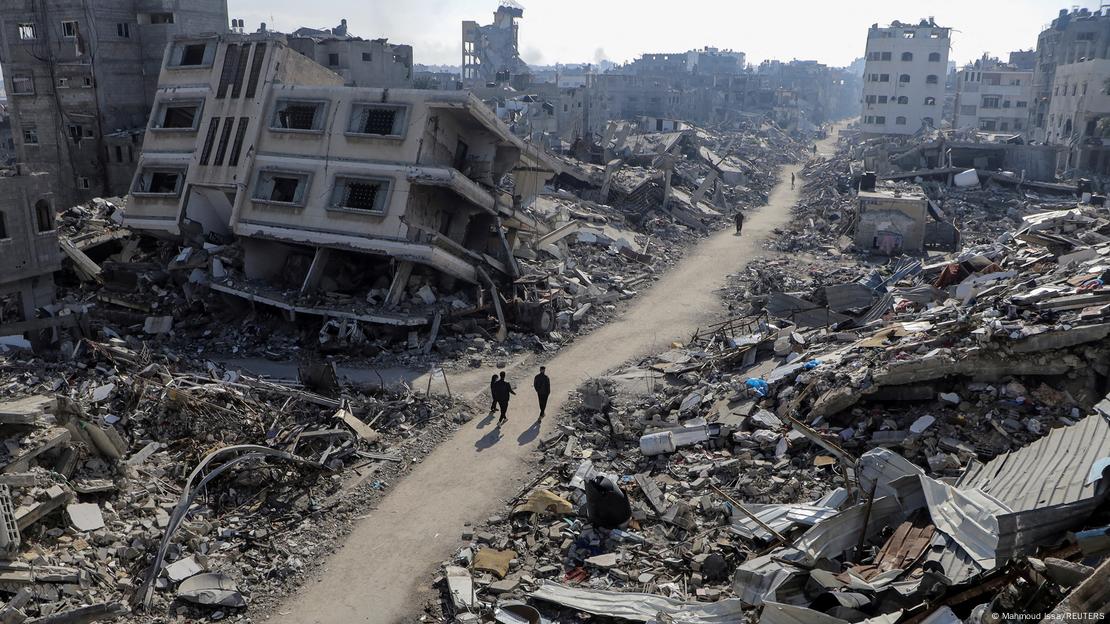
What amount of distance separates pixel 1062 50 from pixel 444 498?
252ft

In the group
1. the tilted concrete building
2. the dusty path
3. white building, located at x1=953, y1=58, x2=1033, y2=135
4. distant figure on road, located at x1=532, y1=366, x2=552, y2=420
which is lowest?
the dusty path

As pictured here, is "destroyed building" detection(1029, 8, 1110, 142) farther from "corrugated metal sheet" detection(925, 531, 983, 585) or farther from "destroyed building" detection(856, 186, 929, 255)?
"corrugated metal sheet" detection(925, 531, 983, 585)

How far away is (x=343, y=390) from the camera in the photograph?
18.2 m

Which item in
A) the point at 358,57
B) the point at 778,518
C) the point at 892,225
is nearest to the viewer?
the point at 778,518

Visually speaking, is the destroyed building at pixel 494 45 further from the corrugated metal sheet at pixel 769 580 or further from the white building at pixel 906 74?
the corrugated metal sheet at pixel 769 580

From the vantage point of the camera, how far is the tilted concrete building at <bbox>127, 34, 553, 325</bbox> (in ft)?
75.2

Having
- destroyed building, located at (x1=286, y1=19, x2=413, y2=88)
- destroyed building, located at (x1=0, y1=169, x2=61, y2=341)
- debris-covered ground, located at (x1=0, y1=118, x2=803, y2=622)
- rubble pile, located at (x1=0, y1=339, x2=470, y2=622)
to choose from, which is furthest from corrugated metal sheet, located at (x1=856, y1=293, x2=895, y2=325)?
destroyed building, located at (x1=286, y1=19, x2=413, y2=88)

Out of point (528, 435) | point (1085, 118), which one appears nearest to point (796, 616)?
point (528, 435)

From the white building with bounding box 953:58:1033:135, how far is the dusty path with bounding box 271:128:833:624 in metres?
69.8

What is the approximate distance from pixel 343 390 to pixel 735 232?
86.2 feet

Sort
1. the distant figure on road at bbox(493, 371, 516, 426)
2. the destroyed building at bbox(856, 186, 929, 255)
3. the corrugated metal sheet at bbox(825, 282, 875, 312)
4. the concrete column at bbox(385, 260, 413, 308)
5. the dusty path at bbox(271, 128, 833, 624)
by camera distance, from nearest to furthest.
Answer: the dusty path at bbox(271, 128, 833, 624) < the distant figure on road at bbox(493, 371, 516, 426) < the corrugated metal sheet at bbox(825, 282, 875, 312) < the concrete column at bbox(385, 260, 413, 308) < the destroyed building at bbox(856, 186, 929, 255)

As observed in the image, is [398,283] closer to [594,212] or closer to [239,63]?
[239,63]

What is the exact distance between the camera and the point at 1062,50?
70.8 metres

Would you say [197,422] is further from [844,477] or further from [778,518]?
[844,477]
